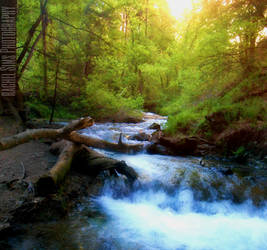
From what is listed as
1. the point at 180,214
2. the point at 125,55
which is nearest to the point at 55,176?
the point at 180,214

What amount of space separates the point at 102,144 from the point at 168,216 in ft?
10.8

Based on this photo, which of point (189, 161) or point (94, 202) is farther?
point (189, 161)

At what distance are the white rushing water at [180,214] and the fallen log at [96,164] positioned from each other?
32cm

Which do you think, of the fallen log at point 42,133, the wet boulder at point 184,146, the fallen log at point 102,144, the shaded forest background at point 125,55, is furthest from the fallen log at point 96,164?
the shaded forest background at point 125,55

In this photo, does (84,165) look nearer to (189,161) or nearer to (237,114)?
(189,161)

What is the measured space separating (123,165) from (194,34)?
6113 millimetres

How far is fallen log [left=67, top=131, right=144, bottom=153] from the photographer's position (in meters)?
5.38

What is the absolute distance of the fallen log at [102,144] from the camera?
538 cm

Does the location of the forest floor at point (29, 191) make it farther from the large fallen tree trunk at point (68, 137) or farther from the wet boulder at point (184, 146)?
the wet boulder at point (184, 146)

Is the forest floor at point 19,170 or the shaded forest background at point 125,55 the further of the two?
the shaded forest background at point 125,55

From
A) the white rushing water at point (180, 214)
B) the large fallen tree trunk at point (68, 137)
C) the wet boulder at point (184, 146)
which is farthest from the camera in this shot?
the wet boulder at point (184, 146)

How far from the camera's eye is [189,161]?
701 centimetres

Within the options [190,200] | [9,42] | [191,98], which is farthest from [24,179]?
[191,98]

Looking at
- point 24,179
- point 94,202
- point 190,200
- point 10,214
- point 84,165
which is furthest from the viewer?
point 84,165
